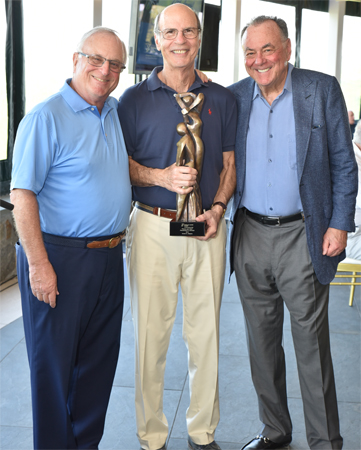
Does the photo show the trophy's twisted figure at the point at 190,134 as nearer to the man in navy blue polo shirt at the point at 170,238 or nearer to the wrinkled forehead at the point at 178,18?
the man in navy blue polo shirt at the point at 170,238

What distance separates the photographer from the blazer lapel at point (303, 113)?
6.70 ft

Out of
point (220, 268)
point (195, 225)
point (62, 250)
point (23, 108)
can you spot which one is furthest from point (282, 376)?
point (23, 108)

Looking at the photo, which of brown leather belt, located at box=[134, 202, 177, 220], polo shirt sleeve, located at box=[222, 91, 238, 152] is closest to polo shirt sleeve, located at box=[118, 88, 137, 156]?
brown leather belt, located at box=[134, 202, 177, 220]

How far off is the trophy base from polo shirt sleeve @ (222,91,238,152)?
0.40 meters

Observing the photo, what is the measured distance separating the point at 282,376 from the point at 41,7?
4271 millimetres

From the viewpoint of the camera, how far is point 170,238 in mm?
2129

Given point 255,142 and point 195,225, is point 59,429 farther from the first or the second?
point 255,142

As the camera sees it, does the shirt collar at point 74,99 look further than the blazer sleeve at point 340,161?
No

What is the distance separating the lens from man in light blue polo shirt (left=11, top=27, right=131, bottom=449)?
179 cm

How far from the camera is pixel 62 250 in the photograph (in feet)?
6.17

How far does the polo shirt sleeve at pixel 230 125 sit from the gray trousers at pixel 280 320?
12.2 inches

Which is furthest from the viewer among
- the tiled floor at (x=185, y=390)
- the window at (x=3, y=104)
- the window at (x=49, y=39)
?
the window at (x=49, y=39)

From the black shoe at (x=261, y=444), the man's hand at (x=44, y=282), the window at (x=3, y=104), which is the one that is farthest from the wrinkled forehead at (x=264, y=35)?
the window at (x=3, y=104)

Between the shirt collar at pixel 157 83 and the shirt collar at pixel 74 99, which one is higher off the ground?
the shirt collar at pixel 157 83
